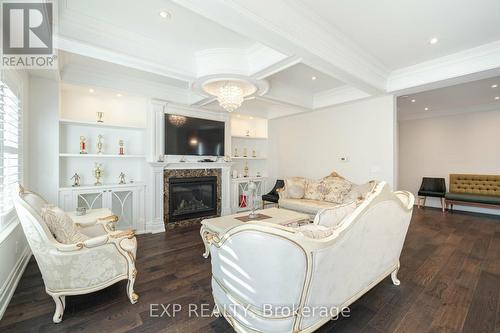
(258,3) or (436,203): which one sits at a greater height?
(258,3)

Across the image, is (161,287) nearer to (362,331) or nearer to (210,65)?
(362,331)

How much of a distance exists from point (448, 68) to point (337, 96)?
1.81 metres

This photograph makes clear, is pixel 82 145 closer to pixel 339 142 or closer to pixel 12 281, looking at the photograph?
pixel 12 281

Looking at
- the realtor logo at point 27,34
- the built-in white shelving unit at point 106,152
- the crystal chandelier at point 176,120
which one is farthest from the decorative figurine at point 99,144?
the realtor logo at point 27,34

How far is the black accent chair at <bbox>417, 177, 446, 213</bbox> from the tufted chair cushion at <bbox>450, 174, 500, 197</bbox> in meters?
0.27

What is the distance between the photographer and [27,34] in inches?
88.7

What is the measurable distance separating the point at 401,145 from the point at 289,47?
677 cm

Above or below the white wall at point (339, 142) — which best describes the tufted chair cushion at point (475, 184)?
below

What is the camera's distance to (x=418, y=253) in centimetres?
329

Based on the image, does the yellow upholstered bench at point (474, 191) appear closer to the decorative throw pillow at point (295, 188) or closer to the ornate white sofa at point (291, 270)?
the decorative throw pillow at point (295, 188)

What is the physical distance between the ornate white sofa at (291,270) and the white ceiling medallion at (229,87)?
2.26 m

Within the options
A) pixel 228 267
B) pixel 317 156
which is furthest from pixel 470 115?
pixel 228 267

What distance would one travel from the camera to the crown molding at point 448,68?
2.97 meters

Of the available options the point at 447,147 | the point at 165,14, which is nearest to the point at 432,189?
the point at 447,147
